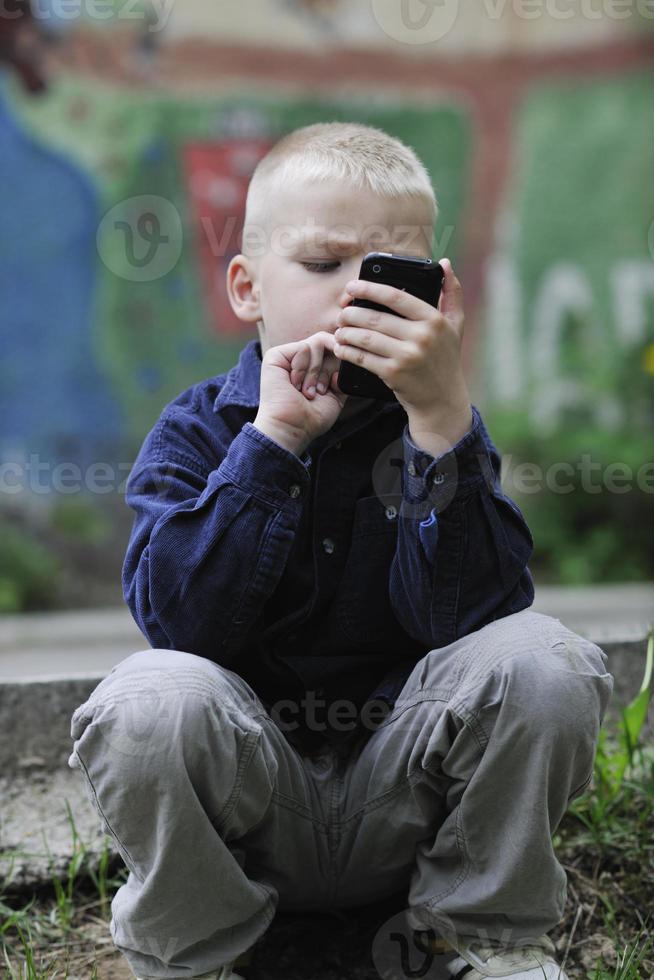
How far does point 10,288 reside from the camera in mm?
4340

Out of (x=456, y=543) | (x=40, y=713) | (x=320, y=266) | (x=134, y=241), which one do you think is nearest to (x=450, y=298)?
(x=320, y=266)

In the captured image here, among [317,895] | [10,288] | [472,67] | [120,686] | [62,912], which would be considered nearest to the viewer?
[120,686]

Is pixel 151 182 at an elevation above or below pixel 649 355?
above

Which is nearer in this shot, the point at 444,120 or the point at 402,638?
the point at 402,638

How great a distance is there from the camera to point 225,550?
1.42 m

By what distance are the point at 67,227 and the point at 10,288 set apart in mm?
327

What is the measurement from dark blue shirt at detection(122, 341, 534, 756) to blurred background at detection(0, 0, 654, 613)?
110 inches

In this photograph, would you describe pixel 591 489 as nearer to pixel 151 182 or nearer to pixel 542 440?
pixel 542 440

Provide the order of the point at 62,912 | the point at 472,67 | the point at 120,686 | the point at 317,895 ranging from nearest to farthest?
the point at 120,686
the point at 317,895
the point at 62,912
the point at 472,67

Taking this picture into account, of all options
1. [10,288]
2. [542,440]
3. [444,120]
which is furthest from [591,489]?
[10,288]

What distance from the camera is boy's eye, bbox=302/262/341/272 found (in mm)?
1598

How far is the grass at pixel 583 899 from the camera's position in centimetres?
159
